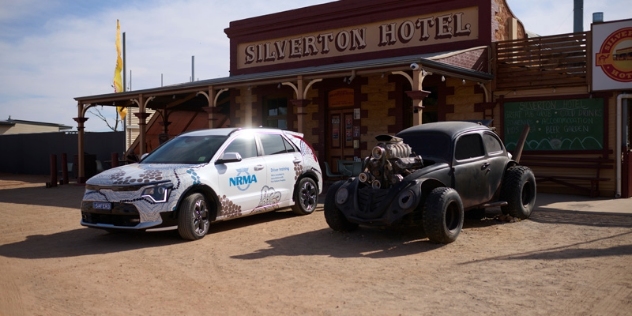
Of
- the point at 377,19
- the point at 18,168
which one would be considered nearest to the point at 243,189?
the point at 377,19

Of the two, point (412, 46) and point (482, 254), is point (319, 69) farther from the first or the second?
point (482, 254)

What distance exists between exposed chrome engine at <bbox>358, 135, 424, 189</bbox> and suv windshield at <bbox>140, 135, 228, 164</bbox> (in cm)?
247

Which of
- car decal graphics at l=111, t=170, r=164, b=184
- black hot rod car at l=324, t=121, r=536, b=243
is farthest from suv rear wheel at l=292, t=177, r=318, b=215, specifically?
car decal graphics at l=111, t=170, r=164, b=184

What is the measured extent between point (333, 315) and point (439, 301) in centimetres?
100

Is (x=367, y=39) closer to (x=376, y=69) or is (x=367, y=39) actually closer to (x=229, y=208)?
(x=376, y=69)

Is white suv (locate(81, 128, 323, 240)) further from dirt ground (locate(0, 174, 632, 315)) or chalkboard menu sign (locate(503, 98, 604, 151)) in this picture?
chalkboard menu sign (locate(503, 98, 604, 151))

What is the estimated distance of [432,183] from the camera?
8062 mm

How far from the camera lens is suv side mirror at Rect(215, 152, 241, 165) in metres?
8.63

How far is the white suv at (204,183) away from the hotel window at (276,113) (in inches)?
318

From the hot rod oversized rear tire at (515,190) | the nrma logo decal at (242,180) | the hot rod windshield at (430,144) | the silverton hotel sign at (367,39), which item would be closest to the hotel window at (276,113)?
the silverton hotel sign at (367,39)

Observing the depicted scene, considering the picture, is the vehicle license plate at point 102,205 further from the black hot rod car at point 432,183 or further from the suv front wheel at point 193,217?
the black hot rod car at point 432,183

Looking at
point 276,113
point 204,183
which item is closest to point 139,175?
point 204,183

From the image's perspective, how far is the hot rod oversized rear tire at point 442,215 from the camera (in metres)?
7.41

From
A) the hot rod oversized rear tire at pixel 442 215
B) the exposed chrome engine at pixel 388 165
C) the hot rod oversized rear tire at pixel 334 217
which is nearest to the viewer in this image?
the hot rod oversized rear tire at pixel 442 215
